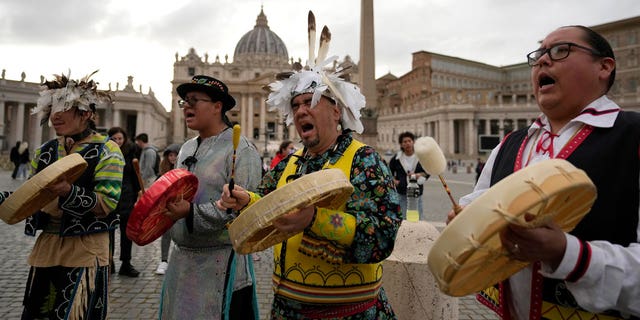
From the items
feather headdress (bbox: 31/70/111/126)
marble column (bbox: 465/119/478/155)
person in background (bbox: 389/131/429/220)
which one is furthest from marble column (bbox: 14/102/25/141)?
marble column (bbox: 465/119/478/155)

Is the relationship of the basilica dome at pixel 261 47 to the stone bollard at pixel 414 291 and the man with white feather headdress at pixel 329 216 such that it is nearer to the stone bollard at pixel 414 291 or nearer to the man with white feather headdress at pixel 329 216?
the stone bollard at pixel 414 291

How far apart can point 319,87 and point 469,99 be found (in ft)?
209

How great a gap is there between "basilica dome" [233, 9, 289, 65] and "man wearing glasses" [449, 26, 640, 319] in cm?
9752

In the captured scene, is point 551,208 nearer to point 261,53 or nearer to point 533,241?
point 533,241

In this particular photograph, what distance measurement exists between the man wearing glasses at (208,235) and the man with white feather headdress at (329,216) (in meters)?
0.47

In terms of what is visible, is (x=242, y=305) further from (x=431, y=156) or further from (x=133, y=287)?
(x=133, y=287)

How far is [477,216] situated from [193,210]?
6.09ft

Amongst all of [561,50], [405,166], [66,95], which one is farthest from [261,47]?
[561,50]

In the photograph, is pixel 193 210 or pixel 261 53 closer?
pixel 193 210

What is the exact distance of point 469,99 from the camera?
60.1m

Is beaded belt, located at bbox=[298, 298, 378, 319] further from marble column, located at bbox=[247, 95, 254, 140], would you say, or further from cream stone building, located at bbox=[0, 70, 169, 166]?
marble column, located at bbox=[247, 95, 254, 140]

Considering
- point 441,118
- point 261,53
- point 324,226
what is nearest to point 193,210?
point 324,226

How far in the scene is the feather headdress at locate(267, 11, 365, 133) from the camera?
2.24 meters

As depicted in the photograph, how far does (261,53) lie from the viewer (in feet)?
321
